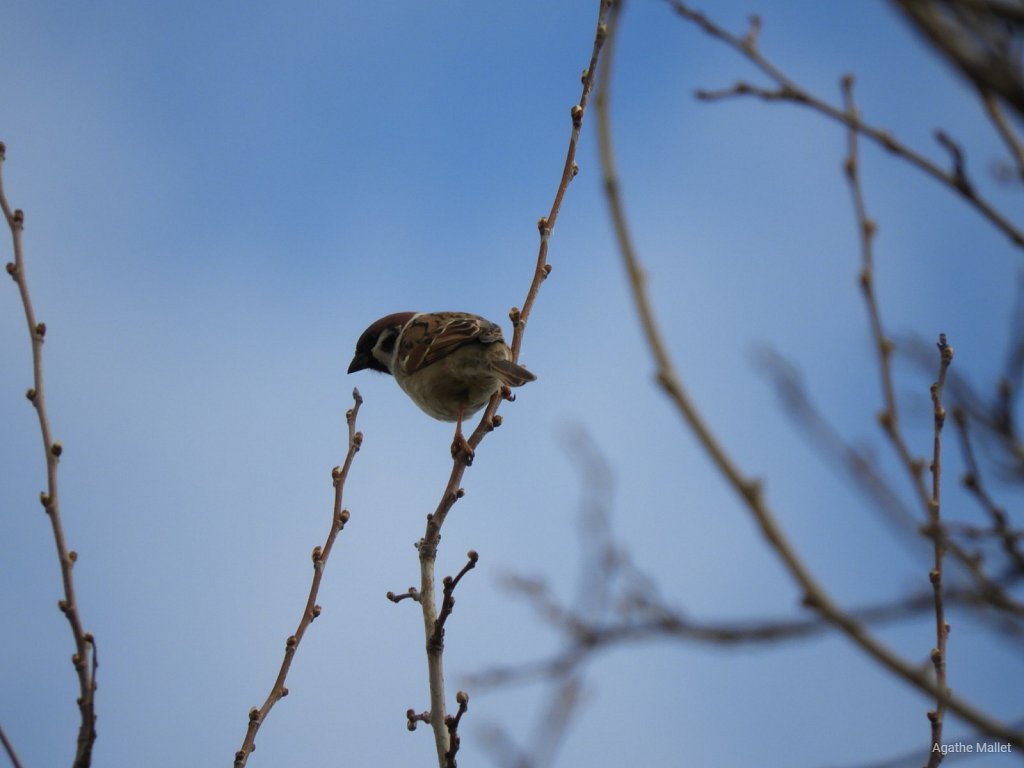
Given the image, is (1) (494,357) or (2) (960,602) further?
(1) (494,357)

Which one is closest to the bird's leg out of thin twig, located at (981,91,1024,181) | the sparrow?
the sparrow

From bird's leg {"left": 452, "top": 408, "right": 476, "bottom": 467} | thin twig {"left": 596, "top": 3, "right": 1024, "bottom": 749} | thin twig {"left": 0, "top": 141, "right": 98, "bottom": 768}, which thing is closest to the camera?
thin twig {"left": 596, "top": 3, "right": 1024, "bottom": 749}

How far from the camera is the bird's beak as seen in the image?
7.38 metres

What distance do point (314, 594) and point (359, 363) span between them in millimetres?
4294

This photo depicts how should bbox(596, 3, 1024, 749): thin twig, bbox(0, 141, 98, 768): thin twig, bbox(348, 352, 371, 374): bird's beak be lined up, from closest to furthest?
bbox(596, 3, 1024, 749): thin twig
bbox(0, 141, 98, 768): thin twig
bbox(348, 352, 371, 374): bird's beak

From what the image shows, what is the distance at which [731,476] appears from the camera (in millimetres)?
1231

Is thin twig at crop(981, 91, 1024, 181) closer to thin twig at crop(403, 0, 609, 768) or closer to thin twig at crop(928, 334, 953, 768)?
thin twig at crop(928, 334, 953, 768)

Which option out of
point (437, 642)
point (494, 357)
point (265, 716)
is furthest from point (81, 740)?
point (494, 357)

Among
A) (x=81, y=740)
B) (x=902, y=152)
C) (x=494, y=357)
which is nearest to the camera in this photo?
(x=902, y=152)

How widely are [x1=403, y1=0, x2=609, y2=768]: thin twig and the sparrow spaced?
95 cm

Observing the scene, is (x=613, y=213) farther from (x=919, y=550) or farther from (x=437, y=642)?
(x=437, y=642)

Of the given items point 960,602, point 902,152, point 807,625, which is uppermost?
point 902,152

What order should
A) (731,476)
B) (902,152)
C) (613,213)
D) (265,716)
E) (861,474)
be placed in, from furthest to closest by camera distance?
1. (265,716)
2. (861,474)
3. (902,152)
4. (613,213)
5. (731,476)

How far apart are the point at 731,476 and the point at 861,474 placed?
752 mm
